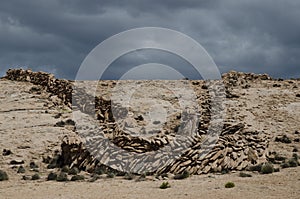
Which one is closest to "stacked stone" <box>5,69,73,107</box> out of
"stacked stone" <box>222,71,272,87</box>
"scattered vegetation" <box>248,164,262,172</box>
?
"stacked stone" <box>222,71,272,87</box>

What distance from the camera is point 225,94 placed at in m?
35.3

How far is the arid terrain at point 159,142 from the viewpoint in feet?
48.3

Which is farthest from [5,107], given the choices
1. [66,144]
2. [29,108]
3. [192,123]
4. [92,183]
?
[92,183]

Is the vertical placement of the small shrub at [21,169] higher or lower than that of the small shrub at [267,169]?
lower

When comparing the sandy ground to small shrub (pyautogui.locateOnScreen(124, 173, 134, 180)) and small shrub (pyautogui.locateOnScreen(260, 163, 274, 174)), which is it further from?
small shrub (pyautogui.locateOnScreen(124, 173, 134, 180))

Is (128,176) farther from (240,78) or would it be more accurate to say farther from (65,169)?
(240,78)

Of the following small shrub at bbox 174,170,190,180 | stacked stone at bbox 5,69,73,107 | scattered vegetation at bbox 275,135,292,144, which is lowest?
small shrub at bbox 174,170,190,180

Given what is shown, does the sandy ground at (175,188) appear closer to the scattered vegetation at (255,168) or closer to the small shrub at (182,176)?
the small shrub at (182,176)

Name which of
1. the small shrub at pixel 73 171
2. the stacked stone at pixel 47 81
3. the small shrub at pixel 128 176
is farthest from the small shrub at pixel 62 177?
the stacked stone at pixel 47 81

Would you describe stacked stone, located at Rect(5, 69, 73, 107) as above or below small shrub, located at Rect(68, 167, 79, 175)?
above

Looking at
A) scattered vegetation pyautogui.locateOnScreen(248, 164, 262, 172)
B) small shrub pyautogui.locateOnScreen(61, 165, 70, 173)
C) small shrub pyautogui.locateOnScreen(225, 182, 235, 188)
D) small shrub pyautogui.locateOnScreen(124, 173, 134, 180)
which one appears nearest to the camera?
small shrub pyautogui.locateOnScreen(225, 182, 235, 188)

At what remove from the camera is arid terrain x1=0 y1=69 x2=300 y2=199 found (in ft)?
48.3

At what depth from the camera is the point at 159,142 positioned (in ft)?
64.5

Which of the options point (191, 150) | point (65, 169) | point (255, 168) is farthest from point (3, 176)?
point (255, 168)
